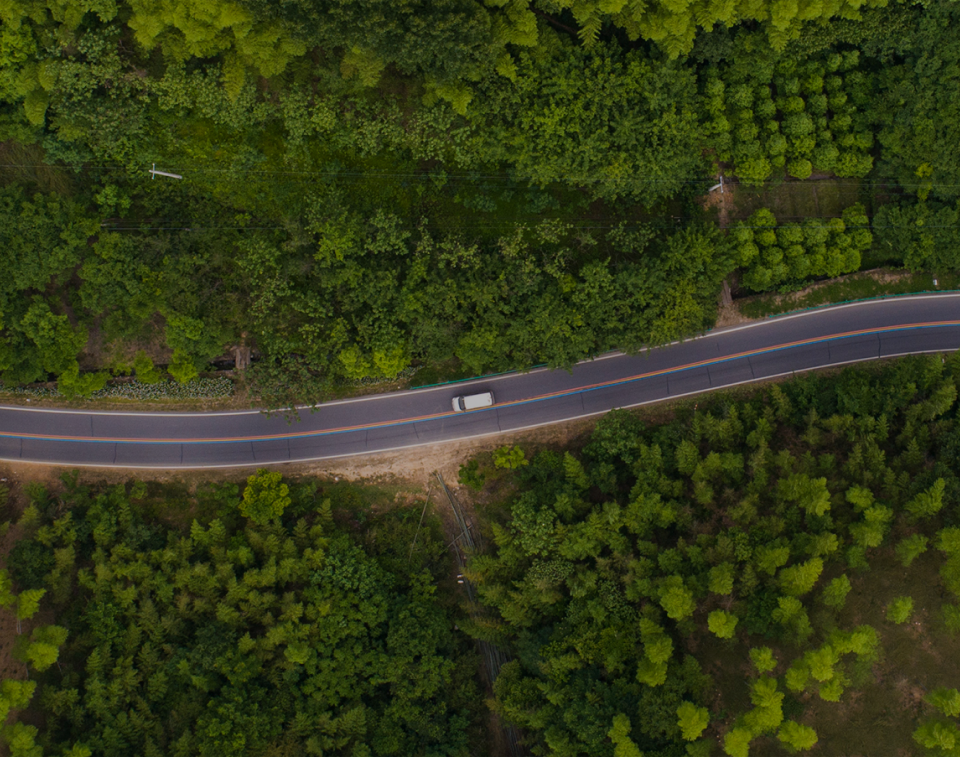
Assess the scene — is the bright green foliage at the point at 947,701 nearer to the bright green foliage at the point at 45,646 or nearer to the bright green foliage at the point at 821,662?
the bright green foliage at the point at 821,662

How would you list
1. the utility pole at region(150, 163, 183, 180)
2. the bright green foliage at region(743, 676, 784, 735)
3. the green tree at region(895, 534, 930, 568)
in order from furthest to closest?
the utility pole at region(150, 163, 183, 180) → the green tree at region(895, 534, 930, 568) → the bright green foliage at region(743, 676, 784, 735)

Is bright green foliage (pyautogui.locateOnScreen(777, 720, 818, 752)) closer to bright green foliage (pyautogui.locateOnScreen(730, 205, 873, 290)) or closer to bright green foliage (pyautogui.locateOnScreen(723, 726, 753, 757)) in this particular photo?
bright green foliage (pyautogui.locateOnScreen(723, 726, 753, 757))

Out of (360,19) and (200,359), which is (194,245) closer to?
(200,359)

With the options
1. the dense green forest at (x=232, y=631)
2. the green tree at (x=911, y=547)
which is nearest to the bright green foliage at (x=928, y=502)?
the green tree at (x=911, y=547)

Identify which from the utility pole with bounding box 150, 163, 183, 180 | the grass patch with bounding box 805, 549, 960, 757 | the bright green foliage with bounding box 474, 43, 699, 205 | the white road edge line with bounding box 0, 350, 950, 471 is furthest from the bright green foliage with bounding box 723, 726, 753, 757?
the utility pole with bounding box 150, 163, 183, 180

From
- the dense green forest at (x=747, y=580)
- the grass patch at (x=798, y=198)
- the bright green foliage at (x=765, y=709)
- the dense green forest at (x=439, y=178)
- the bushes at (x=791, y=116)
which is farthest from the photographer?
the grass patch at (x=798, y=198)
